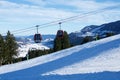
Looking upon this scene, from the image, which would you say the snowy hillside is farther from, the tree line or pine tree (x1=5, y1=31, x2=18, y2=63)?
pine tree (x1=5, y1=31, x2=18, y2=63)

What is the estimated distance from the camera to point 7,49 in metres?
79.6

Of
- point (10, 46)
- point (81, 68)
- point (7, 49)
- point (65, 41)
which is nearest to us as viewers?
point (81, 68)

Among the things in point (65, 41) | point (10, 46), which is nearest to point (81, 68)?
point (10, 46)

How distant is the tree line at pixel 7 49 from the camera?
78.9 metres

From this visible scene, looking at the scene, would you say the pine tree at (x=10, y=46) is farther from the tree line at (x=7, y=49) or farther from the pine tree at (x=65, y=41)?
the pine tree at (x=65, y=41)

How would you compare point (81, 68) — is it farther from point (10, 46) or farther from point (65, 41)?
point (65, 41)

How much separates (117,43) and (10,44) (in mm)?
43212

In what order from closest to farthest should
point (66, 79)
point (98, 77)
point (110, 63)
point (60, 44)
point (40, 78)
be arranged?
point (98, 77) < point (66, 79) < point (40, 78) < point (110, 63) < point (60, 44)

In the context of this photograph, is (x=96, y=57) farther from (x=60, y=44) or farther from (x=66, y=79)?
(x=60, y=44)

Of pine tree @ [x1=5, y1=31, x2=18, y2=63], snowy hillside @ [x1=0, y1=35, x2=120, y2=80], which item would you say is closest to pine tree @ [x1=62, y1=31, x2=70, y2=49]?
pine tree @ [x1=5, y1=31, x2=18, y2=63]

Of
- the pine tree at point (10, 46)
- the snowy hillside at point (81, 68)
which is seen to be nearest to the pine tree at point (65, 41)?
the pine tree at point (10, 46)

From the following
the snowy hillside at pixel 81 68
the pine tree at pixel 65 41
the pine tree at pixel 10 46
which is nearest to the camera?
the snowy hillside at pixel 81 68

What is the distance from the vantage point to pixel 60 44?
302 feet

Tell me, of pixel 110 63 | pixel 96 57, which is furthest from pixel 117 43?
pixel 110 63
